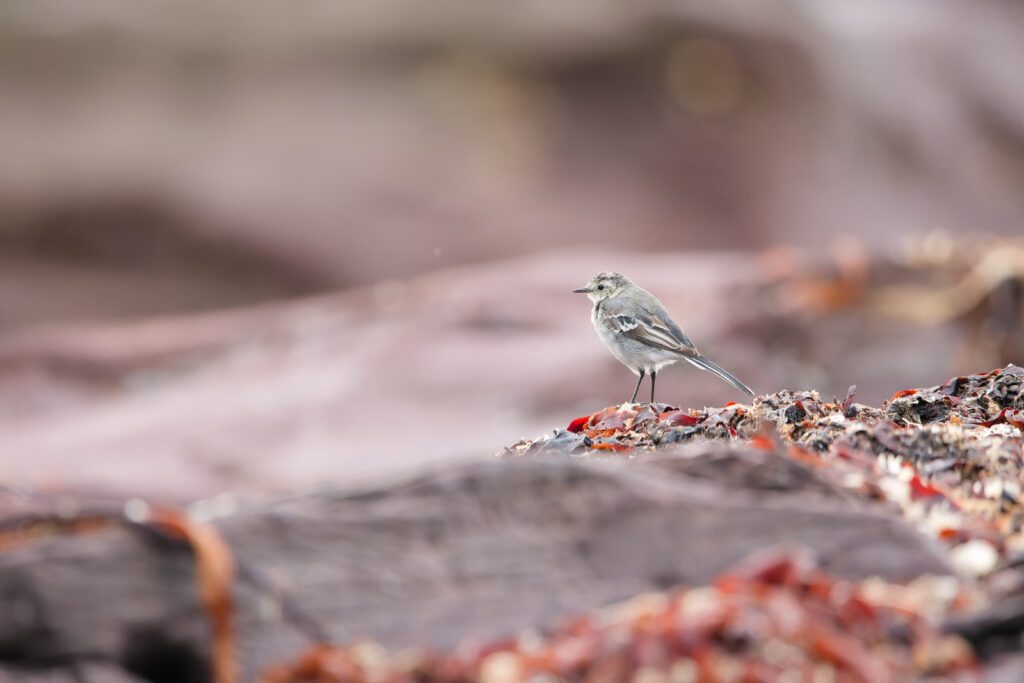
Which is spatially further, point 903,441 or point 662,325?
point 662,325

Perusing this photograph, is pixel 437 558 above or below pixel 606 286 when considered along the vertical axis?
below

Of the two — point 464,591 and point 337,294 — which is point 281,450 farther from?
point 464,591

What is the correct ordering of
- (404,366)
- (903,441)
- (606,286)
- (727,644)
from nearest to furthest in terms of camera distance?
1. (727,644)
2. (903,441)
3. (606,286)
4. (404,366)

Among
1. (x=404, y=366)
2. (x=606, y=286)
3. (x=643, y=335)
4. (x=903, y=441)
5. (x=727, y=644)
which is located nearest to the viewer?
(x=727, y=644)

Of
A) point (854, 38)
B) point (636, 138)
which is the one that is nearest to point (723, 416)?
point (636, 138)

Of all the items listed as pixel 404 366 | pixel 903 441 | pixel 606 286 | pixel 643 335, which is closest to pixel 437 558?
pixel 903 441

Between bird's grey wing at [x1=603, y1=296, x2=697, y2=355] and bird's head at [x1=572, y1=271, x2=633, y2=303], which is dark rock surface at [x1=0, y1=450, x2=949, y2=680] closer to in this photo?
bird's grey wing at [x1=603, y1=296, x2=697, y2=355]

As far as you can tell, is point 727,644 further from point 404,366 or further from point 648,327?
point 404,366

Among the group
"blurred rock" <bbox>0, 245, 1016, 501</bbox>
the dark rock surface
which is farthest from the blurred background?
the dark rock surface
